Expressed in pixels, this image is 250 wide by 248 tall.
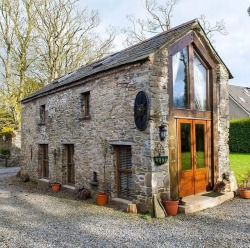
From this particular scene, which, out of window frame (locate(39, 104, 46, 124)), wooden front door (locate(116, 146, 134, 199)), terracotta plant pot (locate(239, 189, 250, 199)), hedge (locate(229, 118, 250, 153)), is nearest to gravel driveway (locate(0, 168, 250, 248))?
terracotta plant pot (locate(239, 189, 250, 199))

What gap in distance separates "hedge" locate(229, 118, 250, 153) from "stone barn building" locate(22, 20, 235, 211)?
13.2 meters

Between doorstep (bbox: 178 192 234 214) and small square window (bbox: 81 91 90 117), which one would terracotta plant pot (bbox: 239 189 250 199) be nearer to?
doorstep (bbox: 178 192 234 214)

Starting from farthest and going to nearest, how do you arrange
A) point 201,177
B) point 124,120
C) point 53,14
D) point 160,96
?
point 53,14 → point 201,177 → point 124,120 → point 160,96

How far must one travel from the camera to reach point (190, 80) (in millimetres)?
9648

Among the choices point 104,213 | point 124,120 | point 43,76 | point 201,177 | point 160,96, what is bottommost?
point 104,213

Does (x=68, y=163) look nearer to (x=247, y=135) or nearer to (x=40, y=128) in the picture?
(x=40, y=128)

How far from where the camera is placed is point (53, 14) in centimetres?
2466

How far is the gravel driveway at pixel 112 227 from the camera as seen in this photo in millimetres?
6180

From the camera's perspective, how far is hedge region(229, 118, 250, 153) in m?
22.7

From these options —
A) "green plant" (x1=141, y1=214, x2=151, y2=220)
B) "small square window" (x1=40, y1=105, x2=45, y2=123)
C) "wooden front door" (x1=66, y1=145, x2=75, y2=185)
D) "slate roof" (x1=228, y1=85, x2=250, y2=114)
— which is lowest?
"green plant" (x1=141, y1=214, x2=151, y2=220)

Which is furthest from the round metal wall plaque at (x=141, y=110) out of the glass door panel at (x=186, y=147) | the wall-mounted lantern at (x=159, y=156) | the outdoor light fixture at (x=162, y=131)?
the glass door panel at (x=186, y=147)

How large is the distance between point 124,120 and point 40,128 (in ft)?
23.3

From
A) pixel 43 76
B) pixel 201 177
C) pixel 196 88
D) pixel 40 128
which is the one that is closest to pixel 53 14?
pixel 43 76

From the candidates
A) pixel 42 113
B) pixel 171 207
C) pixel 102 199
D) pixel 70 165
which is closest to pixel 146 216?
pixel 171 207
